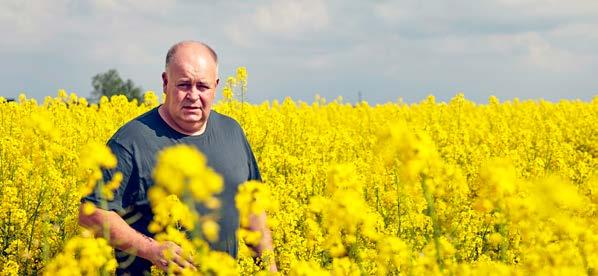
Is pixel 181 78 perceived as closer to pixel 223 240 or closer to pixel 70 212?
pixel 223 240

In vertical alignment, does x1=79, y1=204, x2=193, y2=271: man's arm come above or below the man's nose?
below

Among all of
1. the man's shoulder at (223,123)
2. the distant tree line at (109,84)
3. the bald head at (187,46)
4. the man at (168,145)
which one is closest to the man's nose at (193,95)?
the man at (168,145)

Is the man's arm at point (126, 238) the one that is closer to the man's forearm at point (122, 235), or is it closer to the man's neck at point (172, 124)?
the man's forearm at point (122, 235)

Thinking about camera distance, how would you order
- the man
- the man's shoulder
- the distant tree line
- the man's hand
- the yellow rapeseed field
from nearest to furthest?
the yellow rapeseed field → the man's hand → the man → the man's shoulder → the distant tree line

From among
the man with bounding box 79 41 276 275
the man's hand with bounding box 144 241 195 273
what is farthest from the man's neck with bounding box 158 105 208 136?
the man's hand with bounding box 144 241 195 273

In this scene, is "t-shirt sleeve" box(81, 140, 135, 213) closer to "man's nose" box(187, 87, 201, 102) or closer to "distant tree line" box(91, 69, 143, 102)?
"man's nose" box(187, 87, 201, 102)

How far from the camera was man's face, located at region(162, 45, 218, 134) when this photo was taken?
344cm

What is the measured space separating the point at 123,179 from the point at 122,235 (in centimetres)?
30

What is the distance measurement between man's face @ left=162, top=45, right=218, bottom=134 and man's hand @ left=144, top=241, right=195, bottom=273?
68cm

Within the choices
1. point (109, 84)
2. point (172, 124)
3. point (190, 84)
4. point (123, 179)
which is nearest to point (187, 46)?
point (190, 84)

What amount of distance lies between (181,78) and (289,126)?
4.78m

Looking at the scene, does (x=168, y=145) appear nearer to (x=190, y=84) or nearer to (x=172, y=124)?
(x=172, y=124)

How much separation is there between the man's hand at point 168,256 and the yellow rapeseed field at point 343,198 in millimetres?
51

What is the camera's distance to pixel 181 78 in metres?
3.44
